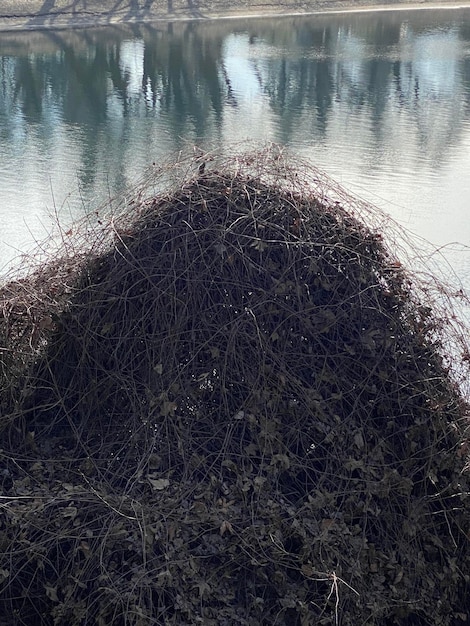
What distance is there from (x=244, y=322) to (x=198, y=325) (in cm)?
21

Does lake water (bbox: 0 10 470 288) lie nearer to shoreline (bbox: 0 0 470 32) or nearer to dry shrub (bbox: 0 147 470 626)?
shoreline (bbox: 0 0 470 32)

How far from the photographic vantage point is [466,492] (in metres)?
3.77

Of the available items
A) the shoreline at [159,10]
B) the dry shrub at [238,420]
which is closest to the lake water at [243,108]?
the shoreline at [159,10]

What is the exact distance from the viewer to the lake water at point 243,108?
11516 millimetres

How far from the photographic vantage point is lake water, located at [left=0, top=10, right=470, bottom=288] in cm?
1152

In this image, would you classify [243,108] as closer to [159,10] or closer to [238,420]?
[238,420]

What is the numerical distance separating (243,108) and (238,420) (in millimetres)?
14311

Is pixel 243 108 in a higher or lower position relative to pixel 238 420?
lower

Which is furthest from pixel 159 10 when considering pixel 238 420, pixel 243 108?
pixel 238 420

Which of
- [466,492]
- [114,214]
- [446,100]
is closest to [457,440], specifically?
[466,492]

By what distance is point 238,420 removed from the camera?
3723mm

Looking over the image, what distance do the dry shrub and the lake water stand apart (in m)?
3.91

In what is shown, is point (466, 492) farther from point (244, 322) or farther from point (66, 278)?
point (66, 278)

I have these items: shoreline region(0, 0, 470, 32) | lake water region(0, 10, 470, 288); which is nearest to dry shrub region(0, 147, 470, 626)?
lake water region(0, 10, 470, 288)
